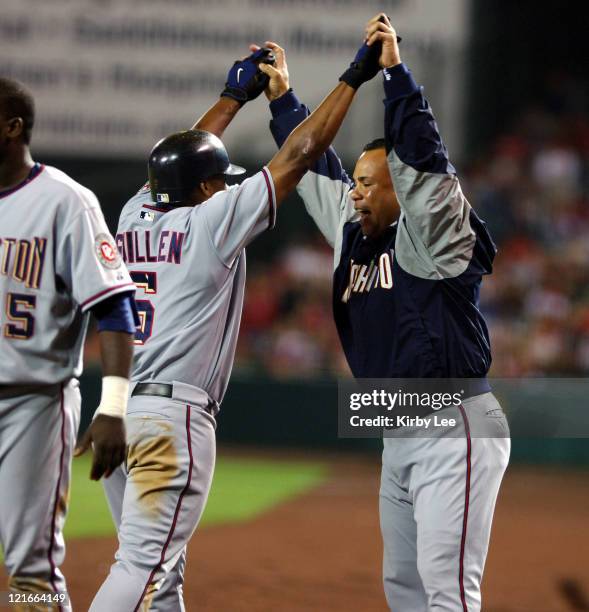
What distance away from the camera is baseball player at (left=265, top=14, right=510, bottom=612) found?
302cm

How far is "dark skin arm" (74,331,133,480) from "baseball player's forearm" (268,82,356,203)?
0.82m

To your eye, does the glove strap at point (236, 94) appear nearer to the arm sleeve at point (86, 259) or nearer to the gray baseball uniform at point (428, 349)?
the gray baseball uniform at point (428, 349)


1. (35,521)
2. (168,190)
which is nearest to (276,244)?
(168,190)

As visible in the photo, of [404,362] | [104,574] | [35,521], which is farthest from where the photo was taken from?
[104,574]

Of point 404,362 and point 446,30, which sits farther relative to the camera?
point 446,30

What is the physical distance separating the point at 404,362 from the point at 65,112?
324 inches

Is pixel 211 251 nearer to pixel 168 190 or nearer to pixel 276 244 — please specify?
pixel 168 190

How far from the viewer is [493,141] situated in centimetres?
1383

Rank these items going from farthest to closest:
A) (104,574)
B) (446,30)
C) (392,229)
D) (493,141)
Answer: (493,141) < (446,30) < (104,574) < (392,229)

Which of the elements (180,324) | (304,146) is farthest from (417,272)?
(180,324)

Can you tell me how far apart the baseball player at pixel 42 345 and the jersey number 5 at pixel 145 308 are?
600 millimetres

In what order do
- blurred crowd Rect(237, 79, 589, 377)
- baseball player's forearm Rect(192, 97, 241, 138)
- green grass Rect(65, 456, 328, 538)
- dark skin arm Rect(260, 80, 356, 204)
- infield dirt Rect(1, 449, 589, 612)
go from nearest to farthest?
dark skin arm Rect(260, 80, 356, 204) < baseball player's forearm Rect(192, 97, 241, 138) < infield dirt Rect(1, 449, 589, 612) < green grass Rect(65, 456, 328, 538) < blurred crowd Rect(237, 79, 589, 377)

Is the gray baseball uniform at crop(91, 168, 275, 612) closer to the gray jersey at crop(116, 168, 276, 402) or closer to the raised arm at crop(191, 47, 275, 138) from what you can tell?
the gray jersey at crop(116, 168, 276, 402)

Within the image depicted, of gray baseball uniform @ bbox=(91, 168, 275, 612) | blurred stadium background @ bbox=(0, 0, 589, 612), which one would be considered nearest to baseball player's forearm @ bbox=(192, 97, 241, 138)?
gray baseball uniform @ bbox=(91, 168, 275, 612)
